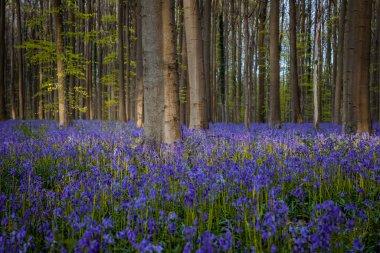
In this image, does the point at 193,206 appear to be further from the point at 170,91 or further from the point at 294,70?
the point at 294,70

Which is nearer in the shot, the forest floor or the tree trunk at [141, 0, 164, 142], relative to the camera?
the forest floor

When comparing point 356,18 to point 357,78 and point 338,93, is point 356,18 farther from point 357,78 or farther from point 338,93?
point 338,93

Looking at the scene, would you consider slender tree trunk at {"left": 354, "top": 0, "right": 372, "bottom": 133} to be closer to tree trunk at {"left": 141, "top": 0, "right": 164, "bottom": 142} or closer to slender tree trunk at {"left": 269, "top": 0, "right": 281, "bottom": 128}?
slender tree trunk at {"left": 269, "top": 0, "right": 281, "bottom": 128}

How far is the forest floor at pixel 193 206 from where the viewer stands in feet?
6.97

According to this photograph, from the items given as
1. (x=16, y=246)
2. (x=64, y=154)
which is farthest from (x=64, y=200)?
(x=64, y=154)

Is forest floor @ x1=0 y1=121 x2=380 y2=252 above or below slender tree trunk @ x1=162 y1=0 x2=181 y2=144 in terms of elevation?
below

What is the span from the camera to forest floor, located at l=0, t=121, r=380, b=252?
2123 mm

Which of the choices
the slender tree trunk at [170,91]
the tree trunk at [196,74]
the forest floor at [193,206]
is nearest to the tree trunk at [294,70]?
the tree trunk at [196,74]

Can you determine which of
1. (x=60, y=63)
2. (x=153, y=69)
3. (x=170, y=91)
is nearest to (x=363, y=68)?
(x=170, y=91)

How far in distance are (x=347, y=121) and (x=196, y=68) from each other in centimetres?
488

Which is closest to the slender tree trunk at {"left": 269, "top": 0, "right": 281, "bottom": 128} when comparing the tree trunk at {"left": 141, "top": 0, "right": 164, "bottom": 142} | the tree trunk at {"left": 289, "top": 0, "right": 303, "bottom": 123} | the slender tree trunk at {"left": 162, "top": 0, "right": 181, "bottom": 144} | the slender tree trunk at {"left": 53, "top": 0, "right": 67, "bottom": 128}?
the tree trunk at {"left": 289, "top": 0, "right": 303, "bottom": 123}

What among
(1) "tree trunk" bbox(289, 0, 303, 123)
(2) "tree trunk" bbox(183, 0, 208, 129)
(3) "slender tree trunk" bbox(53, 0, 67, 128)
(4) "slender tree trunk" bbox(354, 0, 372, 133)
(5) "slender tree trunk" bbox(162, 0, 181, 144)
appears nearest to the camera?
(5) "slender tree trunk" bbox(162, 0, 181, 144)

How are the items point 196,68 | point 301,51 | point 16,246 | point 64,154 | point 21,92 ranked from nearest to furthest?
point 16,246 → point 64,154 → point 196,68 → point 21,92 → point 301,51

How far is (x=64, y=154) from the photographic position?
555 centimetres
